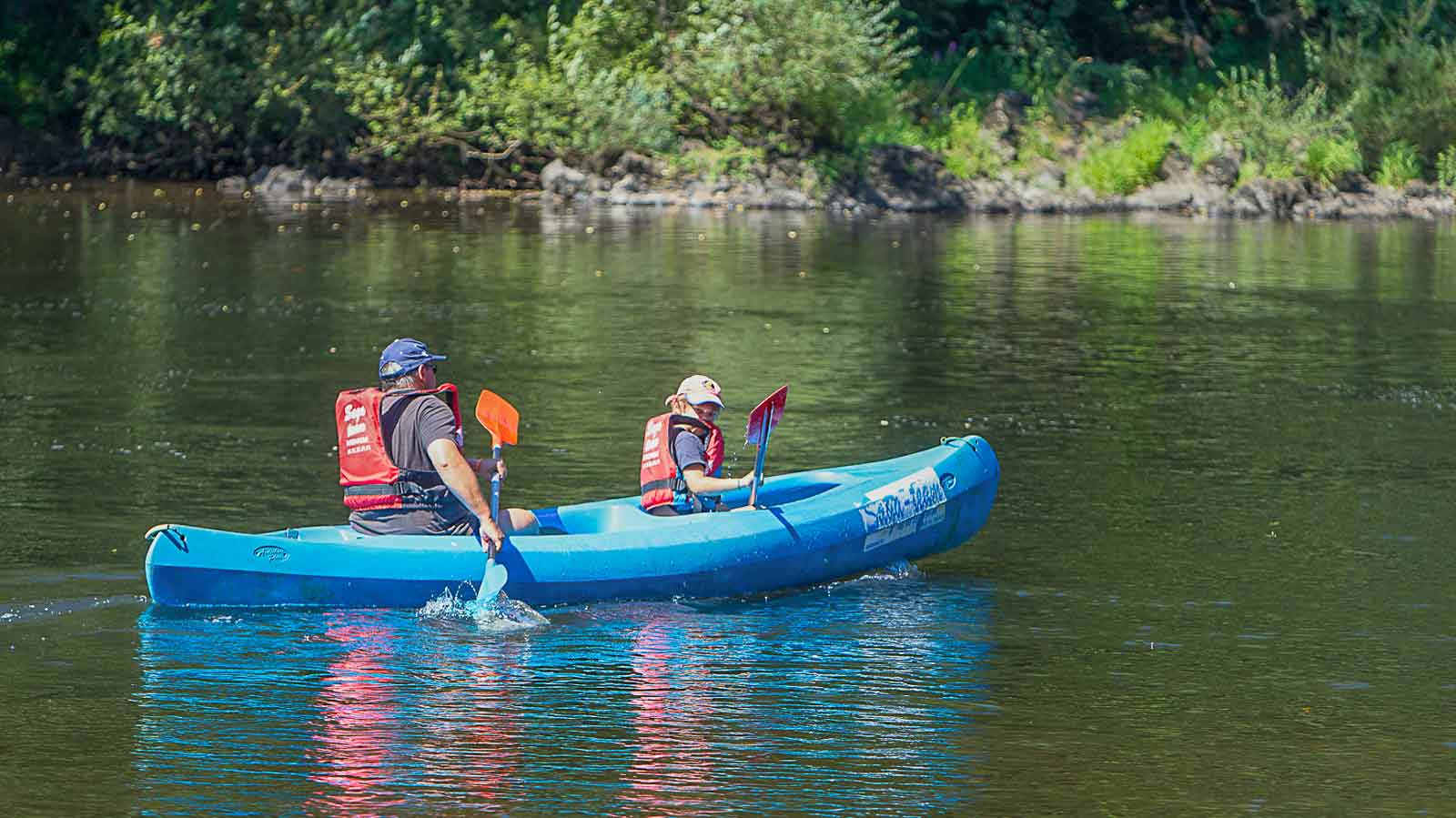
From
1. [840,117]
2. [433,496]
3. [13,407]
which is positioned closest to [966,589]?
[433,496]

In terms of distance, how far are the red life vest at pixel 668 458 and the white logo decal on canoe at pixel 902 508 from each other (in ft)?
2.76

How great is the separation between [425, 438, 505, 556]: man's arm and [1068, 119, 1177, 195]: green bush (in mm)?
29493

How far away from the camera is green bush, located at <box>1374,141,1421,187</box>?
38.1m

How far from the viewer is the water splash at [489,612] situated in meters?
10.5

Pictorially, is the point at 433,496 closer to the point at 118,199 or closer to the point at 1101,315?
the point at 1101,315

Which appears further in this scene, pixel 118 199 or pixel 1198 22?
pixel 1198 22

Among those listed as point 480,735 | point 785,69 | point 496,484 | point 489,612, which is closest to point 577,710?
point 480,735

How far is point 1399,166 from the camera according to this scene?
38156 millimetres

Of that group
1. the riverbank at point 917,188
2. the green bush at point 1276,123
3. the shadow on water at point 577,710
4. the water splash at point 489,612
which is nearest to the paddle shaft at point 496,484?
the water splash at point 489,612

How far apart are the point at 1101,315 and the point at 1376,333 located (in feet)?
9.10

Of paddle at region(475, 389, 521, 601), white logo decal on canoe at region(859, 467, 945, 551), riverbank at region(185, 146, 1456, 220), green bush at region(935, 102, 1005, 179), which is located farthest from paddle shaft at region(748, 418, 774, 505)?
green bush at region(935, 102, 1005, 179)

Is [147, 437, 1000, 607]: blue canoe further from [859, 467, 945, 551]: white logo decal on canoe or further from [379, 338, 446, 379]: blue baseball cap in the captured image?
[379, 338, 446, 379]: blue baseball cap

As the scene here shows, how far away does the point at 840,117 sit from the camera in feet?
125

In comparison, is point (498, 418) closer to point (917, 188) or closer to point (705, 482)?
point (705, 482)
